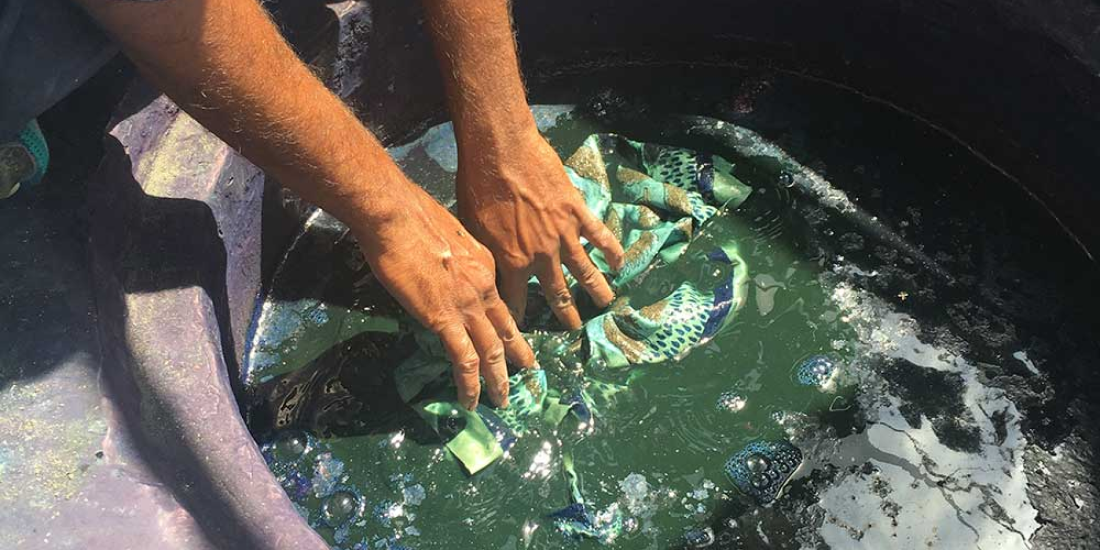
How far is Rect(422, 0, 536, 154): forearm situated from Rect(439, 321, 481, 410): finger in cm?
35

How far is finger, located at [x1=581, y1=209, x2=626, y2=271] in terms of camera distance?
73.2 inches

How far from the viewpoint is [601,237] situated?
188 cm

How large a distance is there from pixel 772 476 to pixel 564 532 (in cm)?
42

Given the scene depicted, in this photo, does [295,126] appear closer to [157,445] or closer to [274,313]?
[157,445]

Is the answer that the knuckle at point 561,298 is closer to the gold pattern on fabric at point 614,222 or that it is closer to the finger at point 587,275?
the finger at point 587,275

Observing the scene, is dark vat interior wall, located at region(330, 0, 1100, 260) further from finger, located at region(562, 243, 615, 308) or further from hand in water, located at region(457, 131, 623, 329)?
finger, located at region(562, 243, 615, 308)

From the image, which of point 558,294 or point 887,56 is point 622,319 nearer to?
point 558,294

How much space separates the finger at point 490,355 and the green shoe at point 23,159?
0.82 metres

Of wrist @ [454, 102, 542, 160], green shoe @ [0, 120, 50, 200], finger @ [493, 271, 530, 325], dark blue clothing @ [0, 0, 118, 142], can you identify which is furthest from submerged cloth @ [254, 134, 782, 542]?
dark blue clothing @ [0, 0, 118, 142]

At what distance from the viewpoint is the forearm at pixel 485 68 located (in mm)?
1775

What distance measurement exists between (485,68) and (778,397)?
88cm

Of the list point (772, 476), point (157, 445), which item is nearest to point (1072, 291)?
point (772, 476)

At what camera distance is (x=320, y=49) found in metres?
2.19

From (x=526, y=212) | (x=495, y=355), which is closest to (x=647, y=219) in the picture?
(x=526, y=212)
